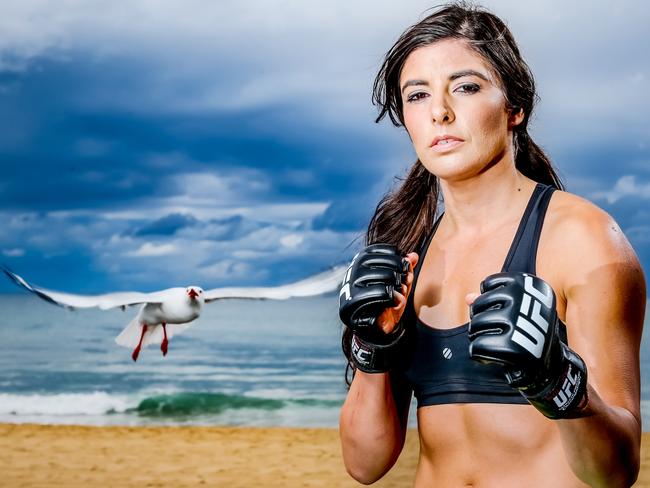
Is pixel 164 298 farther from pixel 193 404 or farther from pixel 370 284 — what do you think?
pixel 193 404

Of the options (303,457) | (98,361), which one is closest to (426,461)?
(303,457)

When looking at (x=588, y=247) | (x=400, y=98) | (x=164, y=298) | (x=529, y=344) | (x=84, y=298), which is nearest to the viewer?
(x=529, y=344)

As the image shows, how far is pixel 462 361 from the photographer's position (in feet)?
4.84

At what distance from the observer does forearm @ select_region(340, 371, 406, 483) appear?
1.62 m

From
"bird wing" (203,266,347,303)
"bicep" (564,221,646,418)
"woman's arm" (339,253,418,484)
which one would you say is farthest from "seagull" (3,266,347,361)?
"bicep" (564,221,646,418)

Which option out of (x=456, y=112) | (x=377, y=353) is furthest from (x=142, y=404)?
(x=456, y=112)

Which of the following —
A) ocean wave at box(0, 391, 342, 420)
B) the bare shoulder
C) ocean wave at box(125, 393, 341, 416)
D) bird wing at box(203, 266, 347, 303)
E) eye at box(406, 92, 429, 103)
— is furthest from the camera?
ocean wave at box(125, 393, 341, 416)

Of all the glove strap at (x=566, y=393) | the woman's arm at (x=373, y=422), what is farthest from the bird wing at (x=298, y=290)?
the glove strap at (x=566, y=393)

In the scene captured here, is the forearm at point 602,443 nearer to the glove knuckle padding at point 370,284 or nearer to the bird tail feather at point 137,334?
the glove knuckle padding at point 370,284

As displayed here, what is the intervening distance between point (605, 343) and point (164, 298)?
3939 mm

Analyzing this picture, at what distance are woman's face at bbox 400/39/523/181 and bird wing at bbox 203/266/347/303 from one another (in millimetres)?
1084

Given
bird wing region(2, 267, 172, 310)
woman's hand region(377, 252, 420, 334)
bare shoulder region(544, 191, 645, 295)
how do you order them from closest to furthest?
bare shoulder region(544, 191, 645, 295), woman's hand region(377, 252, 420, 334), bird wing region(2, 267, 172, 310)

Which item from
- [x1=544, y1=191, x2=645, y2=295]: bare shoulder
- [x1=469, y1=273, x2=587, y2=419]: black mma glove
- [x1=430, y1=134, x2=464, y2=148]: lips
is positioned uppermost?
[x1=430, y1=134, x2=464, y2=148]: lips

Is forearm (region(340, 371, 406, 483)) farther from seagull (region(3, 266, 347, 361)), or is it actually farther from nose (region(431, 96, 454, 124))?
seagull (region(3, 266, 347, 361))
